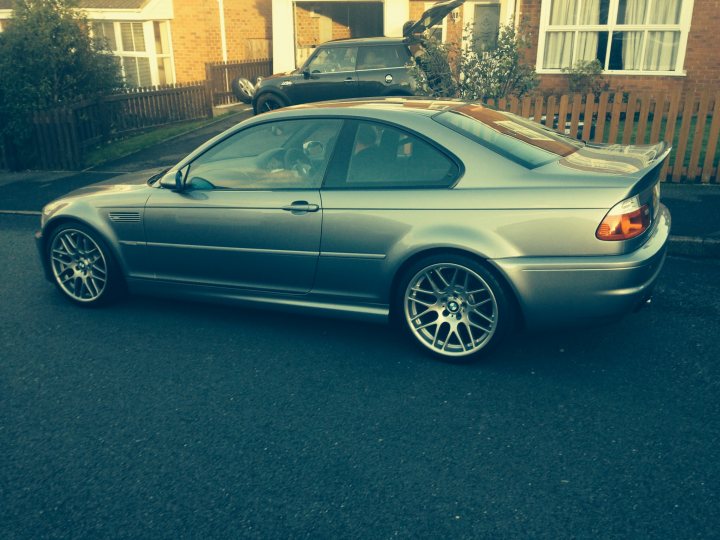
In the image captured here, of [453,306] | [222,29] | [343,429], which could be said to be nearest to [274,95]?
[222,29]

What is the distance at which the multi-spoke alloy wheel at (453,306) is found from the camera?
171 inches

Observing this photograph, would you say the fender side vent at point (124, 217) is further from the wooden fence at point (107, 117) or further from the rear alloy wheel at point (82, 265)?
the wooden fence at point (107, 117)

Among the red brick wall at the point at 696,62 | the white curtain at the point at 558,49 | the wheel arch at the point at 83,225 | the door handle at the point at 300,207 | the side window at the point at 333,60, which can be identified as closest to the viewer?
the door handle at the point at 300,207

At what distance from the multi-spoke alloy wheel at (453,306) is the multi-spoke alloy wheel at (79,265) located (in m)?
2.50

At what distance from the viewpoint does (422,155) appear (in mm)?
4559

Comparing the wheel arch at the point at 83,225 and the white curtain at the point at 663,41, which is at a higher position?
the white curtain at the point at 663,41

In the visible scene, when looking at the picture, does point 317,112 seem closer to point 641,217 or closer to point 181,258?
point 181,258

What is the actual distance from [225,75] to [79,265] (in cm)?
1436

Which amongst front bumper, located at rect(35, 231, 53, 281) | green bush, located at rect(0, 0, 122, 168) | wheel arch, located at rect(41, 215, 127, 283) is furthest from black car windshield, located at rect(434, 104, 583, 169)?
green bush, located at rect(0, 0, 122, 168)

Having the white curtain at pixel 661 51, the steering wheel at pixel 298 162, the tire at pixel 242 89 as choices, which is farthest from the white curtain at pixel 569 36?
the steering wheel at pixel 298 162

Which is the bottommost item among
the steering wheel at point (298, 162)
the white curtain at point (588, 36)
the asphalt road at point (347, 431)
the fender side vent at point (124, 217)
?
the asphalt road at point (347, 431)

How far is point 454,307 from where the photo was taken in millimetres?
4461

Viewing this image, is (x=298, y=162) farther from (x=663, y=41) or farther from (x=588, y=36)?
(x=663, y=41)

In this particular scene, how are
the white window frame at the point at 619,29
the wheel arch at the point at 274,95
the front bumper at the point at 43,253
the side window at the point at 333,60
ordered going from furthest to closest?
the wheel arch at the point at 274,95 < the side window at the point at 333,60 < the white window frame at the point at 619,29 < the front bumper at the point at 43,253
